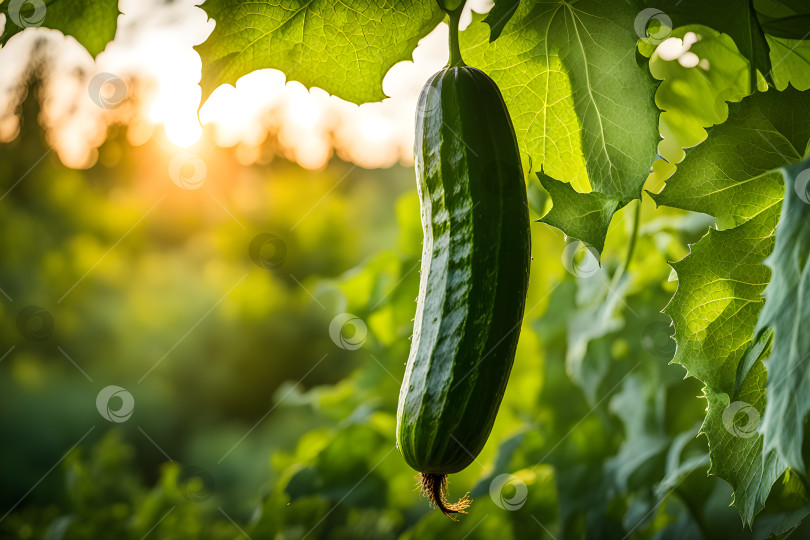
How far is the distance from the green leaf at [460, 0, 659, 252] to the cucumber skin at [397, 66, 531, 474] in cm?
5

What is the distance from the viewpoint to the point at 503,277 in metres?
0.35

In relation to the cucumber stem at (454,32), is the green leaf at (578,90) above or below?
below

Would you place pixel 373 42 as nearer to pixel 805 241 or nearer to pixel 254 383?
pixel 805 241

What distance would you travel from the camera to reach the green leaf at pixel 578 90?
395mm

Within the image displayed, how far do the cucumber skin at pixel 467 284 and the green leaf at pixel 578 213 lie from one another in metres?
0.02

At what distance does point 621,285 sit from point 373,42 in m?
0.52

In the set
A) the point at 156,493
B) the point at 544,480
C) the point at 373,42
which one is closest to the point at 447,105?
the point at 373,42

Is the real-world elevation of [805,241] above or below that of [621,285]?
above

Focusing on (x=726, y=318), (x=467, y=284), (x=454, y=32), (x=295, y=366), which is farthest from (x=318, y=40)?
(x=295, y=366)

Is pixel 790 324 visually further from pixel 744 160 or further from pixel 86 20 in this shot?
pixel 86 20

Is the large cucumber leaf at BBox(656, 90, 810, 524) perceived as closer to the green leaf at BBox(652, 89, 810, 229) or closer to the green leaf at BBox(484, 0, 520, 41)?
the green leaf at BBox(652, 89, 810, 229)

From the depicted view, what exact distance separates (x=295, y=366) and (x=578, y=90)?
1.67 metres

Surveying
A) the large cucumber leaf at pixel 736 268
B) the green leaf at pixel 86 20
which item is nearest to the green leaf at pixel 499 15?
the large cucumber leaf at pixel 736 268

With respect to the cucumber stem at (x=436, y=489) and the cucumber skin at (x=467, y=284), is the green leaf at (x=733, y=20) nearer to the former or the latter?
the cucumber skin at (x=467, y=284)
